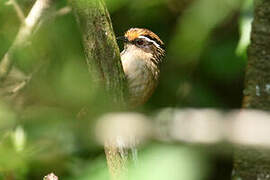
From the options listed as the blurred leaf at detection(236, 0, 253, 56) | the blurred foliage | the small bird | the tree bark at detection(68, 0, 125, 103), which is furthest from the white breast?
the tree bark at detection(68, 0, 125, 103)

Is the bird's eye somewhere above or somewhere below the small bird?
above

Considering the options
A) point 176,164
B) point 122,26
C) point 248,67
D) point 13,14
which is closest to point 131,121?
point 176,164

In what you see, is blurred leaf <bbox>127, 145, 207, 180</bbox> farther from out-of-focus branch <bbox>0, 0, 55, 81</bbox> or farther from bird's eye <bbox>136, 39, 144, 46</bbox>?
bird's eye <bbox>136, 39, 144, 46</bbox>

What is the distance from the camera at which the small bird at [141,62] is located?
11.1 feet

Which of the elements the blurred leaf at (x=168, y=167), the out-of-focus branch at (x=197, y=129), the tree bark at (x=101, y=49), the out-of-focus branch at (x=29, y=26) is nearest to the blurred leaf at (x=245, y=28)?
the tree bark at (x=101, y=49)

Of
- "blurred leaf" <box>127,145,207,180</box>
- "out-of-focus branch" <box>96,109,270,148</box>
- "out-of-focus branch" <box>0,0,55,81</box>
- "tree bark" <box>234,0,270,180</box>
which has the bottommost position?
"tree bark" <box>234,0,270,180</box>

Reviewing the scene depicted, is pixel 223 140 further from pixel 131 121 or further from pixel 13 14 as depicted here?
pixel 13 14

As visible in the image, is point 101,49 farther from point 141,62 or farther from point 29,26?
point 141,62

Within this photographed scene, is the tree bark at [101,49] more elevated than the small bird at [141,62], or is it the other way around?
the tree bark at [101,49]

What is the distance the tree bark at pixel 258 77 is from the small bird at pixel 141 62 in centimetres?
66

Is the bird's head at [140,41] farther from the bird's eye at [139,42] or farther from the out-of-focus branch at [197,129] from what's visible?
the out-of-focus branch at [197,129]

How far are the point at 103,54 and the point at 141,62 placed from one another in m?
1.22

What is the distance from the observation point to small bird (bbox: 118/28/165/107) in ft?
11.1

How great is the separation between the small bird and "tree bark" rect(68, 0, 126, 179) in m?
0.92
